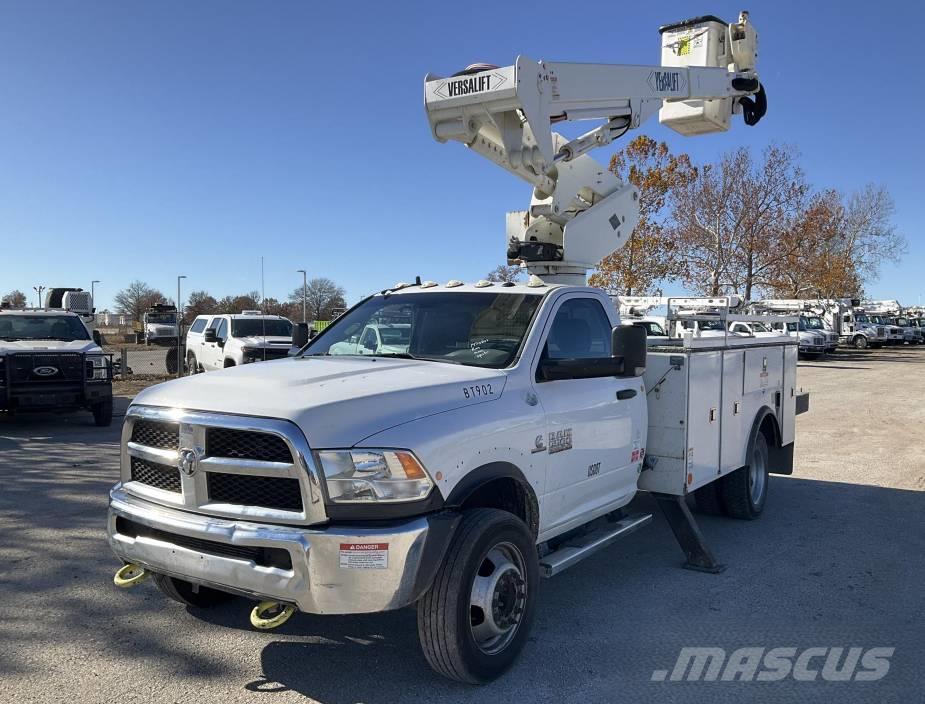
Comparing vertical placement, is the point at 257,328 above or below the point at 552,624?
above

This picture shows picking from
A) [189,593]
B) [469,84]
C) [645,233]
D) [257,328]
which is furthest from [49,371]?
[645,233]

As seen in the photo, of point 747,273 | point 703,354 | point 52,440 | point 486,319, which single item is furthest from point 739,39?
point 747,273

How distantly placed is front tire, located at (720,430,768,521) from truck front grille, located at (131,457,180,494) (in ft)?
16.1

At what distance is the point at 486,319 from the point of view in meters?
4.62

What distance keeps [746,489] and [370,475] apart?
15.2 feet

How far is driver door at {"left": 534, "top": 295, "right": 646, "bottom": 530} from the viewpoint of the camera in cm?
430

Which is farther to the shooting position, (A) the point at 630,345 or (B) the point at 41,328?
(B) the point at 41,328

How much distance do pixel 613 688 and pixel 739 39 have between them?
7430 mm

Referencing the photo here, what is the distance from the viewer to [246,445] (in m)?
3.37

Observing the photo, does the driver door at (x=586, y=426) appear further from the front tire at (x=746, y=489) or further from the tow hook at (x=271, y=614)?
the front tire at (x=746, y=489)

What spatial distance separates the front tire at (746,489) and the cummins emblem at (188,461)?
16.2 ft

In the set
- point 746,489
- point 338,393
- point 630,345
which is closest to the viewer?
point 338,393

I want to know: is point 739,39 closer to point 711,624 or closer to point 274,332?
point 711,624

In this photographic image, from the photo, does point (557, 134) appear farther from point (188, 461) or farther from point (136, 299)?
point (136, 299)
